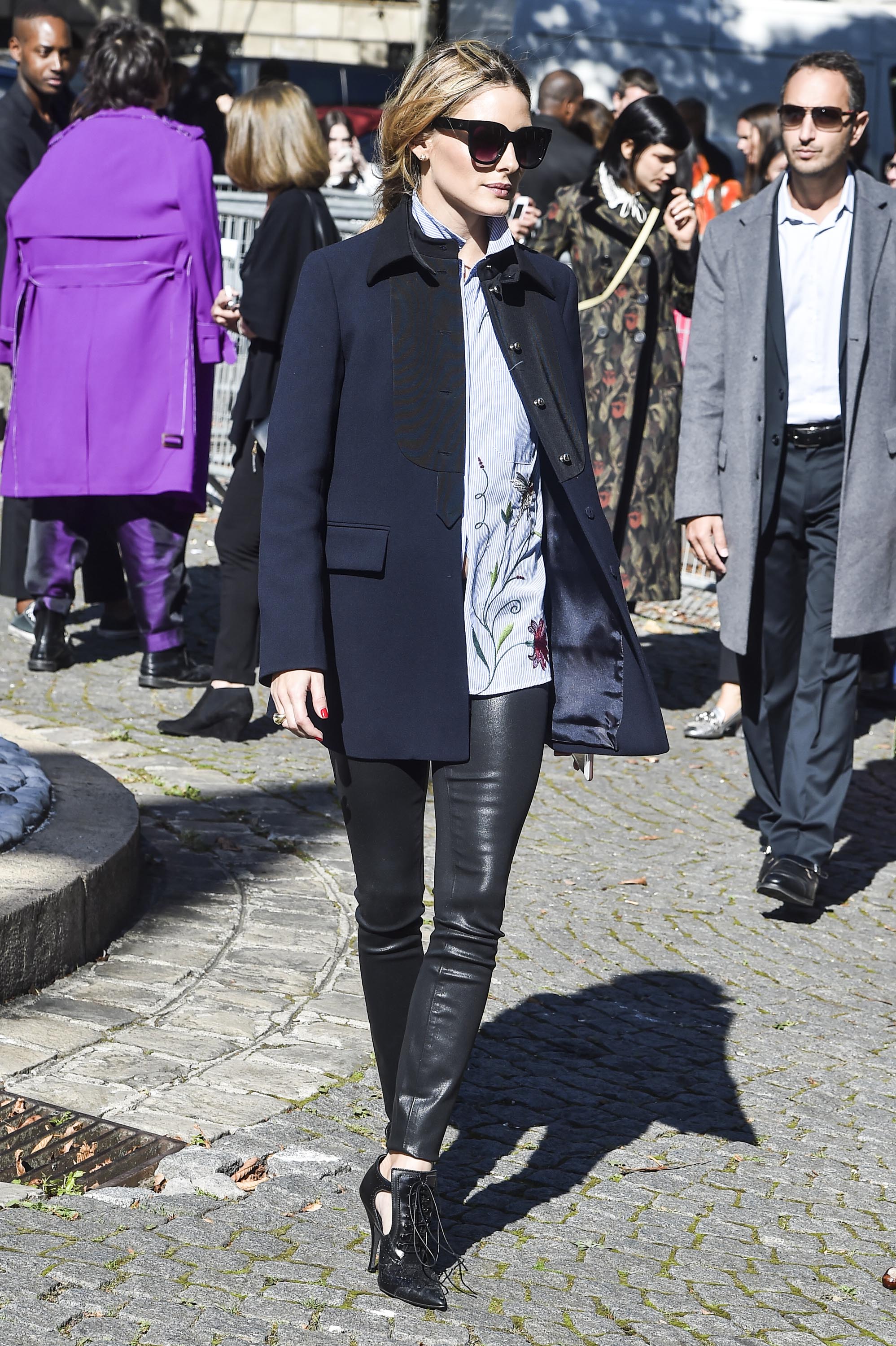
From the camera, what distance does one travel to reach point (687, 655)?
881 cm

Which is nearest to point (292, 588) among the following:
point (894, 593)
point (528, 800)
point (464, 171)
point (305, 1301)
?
point (528, 800)

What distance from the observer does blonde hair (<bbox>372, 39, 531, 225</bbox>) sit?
309 centimetres

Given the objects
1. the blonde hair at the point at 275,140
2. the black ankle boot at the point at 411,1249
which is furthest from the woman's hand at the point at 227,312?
the black ankle boot at the point at 411,1249

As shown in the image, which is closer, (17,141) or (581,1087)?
(581,1087)

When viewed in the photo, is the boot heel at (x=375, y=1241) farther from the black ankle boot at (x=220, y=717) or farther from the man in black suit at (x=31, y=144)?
the man in black suit at (x=31, y=144)

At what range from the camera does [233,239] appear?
10.7 metres

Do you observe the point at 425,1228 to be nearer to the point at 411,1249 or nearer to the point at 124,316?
the point at 411,1249

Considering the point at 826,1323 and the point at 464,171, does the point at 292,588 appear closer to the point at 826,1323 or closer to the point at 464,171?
the point at 464,171

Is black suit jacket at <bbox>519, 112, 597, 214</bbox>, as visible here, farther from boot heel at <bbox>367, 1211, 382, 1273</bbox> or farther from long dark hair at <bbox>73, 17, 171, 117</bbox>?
boot heel at <bbox>367, 1211, 382, 1273</bbox>

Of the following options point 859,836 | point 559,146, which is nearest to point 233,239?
point 559,146

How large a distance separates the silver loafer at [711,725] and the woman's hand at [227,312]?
2409 mm

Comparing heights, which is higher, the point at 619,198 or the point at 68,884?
the point at 619,198

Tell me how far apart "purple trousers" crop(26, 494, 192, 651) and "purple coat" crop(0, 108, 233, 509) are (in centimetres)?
16

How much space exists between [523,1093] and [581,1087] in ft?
0.47
